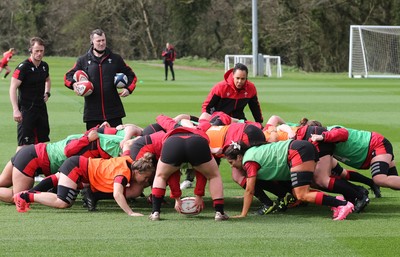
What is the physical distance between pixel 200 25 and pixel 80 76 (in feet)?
188

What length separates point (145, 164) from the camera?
9219mm

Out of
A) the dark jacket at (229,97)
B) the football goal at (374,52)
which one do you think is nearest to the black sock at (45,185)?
the dark jacket at (229,97)

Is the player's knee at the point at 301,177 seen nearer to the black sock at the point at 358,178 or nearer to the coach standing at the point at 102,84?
the black sock at the point at 358,178

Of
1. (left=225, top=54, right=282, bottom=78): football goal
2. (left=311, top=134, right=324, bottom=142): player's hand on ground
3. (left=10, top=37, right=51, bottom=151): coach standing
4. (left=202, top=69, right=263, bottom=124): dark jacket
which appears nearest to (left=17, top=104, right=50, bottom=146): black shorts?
(left=10, top=37, right=51, bottom=151): coach standing

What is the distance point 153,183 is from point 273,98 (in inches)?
740

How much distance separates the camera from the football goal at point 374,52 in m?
40.7

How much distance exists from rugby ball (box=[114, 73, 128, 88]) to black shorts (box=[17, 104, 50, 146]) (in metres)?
1.25

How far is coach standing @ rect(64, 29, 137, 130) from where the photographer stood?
39.6 ft

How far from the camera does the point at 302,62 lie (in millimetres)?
58594

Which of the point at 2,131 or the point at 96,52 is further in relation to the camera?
the point at 2,131

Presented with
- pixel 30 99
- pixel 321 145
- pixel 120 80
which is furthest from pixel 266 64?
pixel 321 145

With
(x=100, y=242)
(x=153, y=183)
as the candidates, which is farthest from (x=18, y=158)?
(x=100, y=242)

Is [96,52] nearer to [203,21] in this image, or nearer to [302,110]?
[302,110]

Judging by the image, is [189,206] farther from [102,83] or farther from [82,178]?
[102,83]
